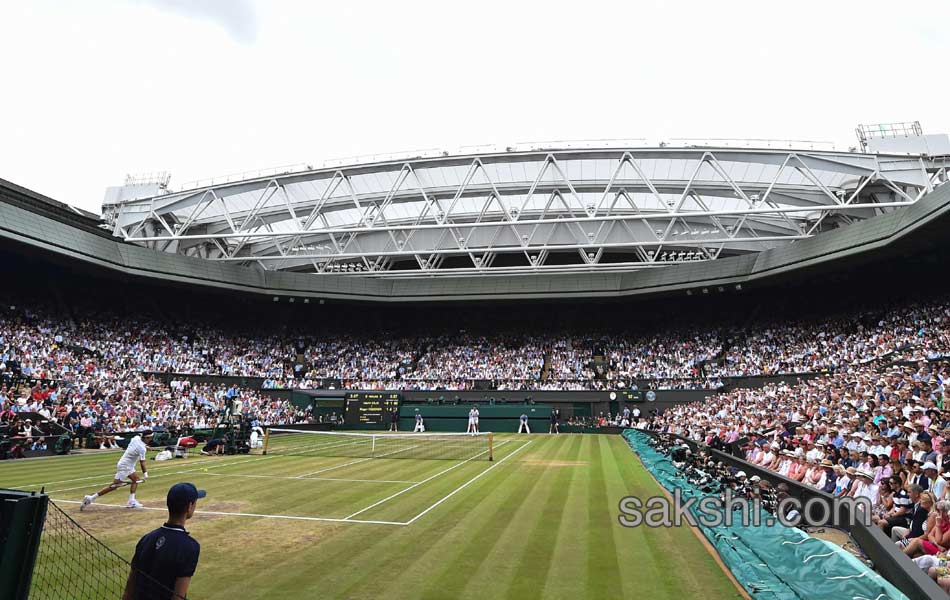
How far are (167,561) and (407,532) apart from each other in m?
7.13

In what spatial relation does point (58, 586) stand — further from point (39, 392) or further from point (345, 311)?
point (345, 311)

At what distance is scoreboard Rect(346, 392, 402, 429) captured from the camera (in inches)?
1768

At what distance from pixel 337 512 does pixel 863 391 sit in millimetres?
20069

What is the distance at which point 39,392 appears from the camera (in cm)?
2752

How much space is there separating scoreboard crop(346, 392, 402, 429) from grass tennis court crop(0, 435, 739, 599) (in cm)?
2525

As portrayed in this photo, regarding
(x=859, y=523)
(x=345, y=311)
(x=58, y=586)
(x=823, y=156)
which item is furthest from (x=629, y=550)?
(x=345, y=311)

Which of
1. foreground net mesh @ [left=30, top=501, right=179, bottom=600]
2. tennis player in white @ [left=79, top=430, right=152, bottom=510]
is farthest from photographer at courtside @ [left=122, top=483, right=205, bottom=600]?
tennis player in white @ [left=79, top=430, right=152, bottom=510]

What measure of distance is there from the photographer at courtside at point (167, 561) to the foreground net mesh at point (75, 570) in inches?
110

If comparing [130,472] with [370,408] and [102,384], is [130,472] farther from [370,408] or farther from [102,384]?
[370,408]

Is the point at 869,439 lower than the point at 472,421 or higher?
higher

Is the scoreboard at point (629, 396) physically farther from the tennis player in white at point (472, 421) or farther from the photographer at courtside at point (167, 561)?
the photographer at courtside at point (167, 561)

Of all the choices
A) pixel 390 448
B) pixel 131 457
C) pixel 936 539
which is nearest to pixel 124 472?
pixel 131 457

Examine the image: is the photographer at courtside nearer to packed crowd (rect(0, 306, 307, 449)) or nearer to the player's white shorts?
the player's white shorts

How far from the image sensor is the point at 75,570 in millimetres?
8312
